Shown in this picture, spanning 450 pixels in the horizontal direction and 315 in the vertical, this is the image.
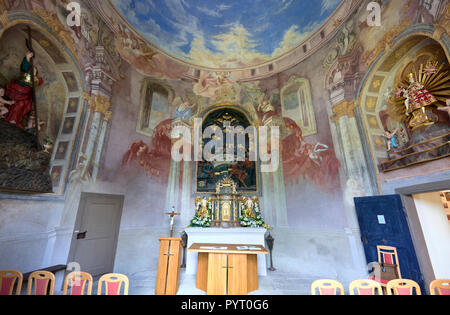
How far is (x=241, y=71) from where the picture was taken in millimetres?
10242

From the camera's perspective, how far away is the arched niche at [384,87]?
17.8 ft

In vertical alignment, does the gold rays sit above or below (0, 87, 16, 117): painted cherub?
above

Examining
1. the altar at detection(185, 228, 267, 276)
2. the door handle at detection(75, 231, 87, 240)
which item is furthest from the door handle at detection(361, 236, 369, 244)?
the door handle at detection(75, 231, 87, 240)

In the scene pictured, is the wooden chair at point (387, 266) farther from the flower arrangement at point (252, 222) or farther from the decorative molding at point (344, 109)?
the decorative molding at point (344, 109)

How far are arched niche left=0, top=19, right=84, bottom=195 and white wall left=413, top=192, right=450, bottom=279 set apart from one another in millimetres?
9703

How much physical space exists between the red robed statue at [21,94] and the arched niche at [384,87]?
9.32m

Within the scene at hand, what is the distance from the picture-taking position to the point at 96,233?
253 inches

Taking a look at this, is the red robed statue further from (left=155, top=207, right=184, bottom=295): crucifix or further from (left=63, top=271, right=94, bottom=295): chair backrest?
(left=155, top=207, right=184, bottom=295): crucifix

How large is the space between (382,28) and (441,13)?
174cm

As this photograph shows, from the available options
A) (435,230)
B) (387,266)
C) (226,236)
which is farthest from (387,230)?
(226,236)

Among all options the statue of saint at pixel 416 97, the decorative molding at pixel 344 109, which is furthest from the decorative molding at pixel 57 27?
the statue of saint at pixel 416 97

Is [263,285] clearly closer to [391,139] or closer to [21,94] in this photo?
[391,139]

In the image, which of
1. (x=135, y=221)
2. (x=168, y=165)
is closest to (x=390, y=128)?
(x=168, y=165)

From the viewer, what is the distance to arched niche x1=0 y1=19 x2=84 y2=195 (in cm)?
495
